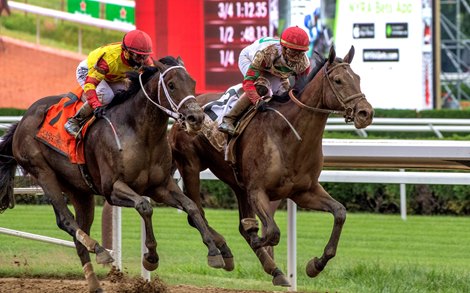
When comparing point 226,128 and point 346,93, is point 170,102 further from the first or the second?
point 346,93

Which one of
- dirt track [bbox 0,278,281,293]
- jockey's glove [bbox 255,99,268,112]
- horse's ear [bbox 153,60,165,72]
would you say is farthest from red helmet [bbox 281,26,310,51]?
dirt track [bbox 0,278,281,293]

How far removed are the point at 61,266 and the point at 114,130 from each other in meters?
1.91

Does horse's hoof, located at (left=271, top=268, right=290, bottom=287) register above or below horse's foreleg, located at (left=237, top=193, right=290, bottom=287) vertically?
below

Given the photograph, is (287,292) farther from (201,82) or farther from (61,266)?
(201,82)

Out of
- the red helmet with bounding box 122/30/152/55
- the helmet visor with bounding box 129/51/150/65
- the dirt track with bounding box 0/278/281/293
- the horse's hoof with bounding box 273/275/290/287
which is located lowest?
the dirt track with bounding box 0/278/281/293

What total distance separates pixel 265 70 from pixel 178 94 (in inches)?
33.5

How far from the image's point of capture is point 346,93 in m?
6.91

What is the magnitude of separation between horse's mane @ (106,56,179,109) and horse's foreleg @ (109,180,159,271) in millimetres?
588

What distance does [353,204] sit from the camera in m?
12.1

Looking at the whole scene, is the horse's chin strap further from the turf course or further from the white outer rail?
the white outer rail

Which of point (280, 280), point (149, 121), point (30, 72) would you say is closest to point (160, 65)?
point (149, 121)

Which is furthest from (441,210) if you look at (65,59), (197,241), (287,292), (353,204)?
(65,59)

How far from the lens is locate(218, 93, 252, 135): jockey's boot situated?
7531 mm

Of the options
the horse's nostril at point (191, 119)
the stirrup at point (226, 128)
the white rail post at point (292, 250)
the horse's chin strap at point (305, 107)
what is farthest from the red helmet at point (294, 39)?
the white rail post at point (292, 250)
